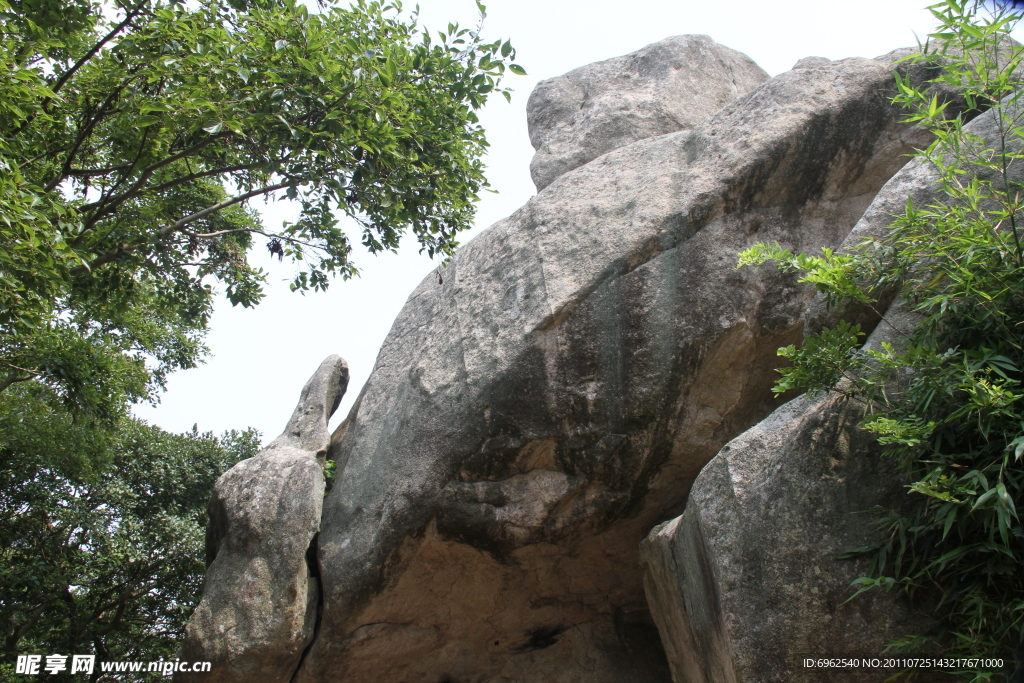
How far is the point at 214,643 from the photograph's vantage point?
655 centimetres

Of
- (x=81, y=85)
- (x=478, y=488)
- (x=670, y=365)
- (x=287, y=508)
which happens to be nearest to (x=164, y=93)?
(x=81, y=85)

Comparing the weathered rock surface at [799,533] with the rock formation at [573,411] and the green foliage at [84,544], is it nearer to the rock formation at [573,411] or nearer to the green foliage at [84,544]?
the rock formation at [573,411]

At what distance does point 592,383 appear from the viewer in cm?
634

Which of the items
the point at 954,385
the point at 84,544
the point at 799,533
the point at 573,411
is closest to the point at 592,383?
the point at 573,411

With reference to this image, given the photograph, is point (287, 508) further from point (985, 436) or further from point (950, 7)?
point (950, 7)

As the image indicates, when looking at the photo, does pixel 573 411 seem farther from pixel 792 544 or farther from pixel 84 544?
pixel 84 544

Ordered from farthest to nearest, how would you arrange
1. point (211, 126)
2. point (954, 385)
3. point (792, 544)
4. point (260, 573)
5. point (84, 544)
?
point (84, 544) < point (260, 573) < point (211, 126) < point (792, 544) < point (954, 385)

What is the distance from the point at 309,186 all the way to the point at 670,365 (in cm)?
358

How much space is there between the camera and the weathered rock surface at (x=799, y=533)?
4.15 metres

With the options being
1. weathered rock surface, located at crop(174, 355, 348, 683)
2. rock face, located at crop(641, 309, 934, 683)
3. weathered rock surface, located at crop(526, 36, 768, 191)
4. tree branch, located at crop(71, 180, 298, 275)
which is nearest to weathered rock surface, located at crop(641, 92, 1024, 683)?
rock face, located at crop(641, 309, 934, 683)

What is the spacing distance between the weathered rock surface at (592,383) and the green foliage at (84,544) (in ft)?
17.1

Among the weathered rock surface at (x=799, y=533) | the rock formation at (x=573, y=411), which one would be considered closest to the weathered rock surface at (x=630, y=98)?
the rock formation at (x=573, y=411)

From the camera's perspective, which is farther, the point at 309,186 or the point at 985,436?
the point at 309,186

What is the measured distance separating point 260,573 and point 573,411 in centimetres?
332
